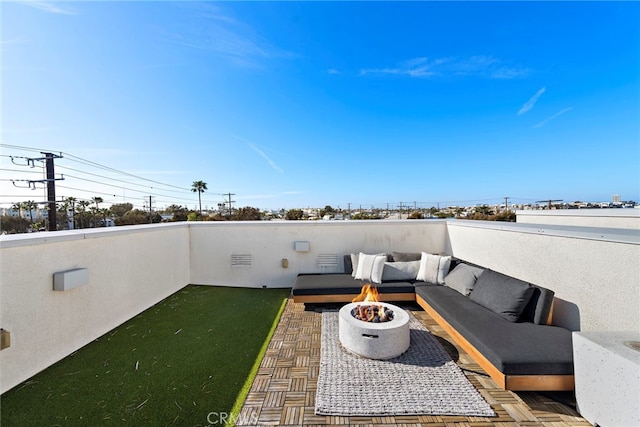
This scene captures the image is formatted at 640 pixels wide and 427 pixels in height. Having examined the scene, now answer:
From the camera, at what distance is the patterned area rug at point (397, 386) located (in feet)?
5.54

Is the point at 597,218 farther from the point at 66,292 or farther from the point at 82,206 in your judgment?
the point at 82,206

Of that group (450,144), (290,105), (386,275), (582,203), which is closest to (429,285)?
(386,275)

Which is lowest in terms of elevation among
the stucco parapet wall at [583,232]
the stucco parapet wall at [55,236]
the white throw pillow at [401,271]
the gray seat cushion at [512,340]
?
the gray seat cushion at [512,340]

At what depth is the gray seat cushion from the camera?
1669 mm

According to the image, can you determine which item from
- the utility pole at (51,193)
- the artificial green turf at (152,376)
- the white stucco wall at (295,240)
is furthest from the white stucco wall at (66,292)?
the utility pole at (51,193)

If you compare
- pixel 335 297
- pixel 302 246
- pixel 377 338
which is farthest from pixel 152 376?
pixel 302 246

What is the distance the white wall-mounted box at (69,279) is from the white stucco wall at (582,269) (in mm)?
4967

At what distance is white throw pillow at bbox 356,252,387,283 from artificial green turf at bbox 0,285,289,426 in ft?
5.05

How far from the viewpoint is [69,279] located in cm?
241

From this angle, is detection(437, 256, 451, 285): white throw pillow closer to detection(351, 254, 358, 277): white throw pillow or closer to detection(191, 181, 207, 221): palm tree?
detection(351, 254, 358, 277): white throw pillow

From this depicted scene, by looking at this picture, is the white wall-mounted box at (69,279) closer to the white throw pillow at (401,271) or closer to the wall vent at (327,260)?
the wall vent at (327,260)

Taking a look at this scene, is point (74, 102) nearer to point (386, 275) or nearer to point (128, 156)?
point (128, 156)

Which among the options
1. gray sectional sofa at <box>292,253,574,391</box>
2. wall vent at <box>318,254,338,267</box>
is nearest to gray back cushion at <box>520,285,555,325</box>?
gray sectional sofa at <box>292,253,574,391</box>

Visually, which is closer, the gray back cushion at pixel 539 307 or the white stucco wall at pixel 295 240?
the gray back cushion at pixel 539 307
